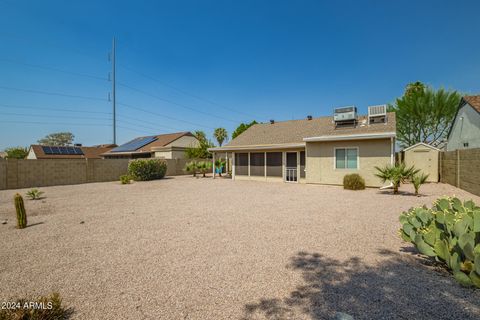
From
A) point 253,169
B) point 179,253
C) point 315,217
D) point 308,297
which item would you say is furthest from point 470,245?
point 253,169

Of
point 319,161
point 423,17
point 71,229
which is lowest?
point 71,229

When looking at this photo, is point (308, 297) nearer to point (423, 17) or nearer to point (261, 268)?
point (261, 268)

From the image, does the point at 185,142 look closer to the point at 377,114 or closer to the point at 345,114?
the point at 345,114

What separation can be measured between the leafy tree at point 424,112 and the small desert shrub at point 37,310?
31720mm

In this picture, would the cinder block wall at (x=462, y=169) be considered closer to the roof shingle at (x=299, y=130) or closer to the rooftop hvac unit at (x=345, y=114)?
the roof shingle at (x=299, y=130)

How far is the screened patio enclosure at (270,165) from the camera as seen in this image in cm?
1578

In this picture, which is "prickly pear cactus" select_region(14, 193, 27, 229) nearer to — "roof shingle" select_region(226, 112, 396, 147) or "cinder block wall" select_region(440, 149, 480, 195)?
"roof shingle" select_region(226, 112, 396, 147)

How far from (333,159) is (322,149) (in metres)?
0.92

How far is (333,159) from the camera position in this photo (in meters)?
14.1

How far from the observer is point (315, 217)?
670 cm

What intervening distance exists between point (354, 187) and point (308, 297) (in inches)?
433

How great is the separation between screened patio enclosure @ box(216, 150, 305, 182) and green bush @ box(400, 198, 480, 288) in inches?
457

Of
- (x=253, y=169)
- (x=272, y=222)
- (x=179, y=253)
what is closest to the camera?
(x=179, y=253)

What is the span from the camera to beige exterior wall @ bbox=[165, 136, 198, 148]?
28906mm
